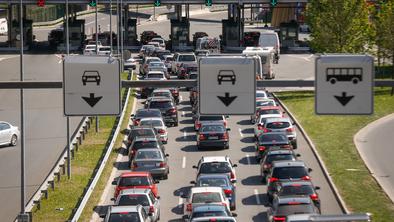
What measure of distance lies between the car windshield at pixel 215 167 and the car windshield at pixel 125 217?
34.1 ft

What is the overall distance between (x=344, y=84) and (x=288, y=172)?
19.6m

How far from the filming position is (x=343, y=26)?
6850 cm

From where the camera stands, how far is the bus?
1962cm

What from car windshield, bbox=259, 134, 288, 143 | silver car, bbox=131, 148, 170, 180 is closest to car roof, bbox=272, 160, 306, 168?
silver car, bbox=131, 148, 170, 180

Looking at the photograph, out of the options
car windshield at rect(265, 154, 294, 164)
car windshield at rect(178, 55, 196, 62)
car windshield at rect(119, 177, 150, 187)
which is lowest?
car windshield at rect(119, 177, 150, 187)

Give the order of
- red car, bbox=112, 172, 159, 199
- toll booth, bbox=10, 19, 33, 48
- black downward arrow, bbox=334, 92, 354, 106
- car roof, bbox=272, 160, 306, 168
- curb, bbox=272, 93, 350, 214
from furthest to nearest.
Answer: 1. toll booth, bbox=10, 19, 33, 48
2. car roof, bbox=272, 160, 306, 168
3. red car, bbox=112, 172, 159, 199
4. curb, bbox=272, 93, 350, 214
5. black downward arrow, bbox=334, 92, 354, 106

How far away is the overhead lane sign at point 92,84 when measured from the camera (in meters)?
20.1

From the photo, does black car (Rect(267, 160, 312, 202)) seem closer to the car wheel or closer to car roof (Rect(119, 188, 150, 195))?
car roof (Rect(119, 188, 150, 195))

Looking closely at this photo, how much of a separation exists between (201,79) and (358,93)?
111 inches

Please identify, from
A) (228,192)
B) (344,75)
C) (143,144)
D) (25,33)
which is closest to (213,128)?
(143,144)

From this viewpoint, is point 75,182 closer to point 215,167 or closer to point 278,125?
point 215,167

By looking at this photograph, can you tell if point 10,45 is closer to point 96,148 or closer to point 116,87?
point 96,148

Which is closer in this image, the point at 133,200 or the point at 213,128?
the point at 133,200

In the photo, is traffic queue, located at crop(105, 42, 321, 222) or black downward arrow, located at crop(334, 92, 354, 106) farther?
traffic queue, located at crop(105, 42, 321, 222)
